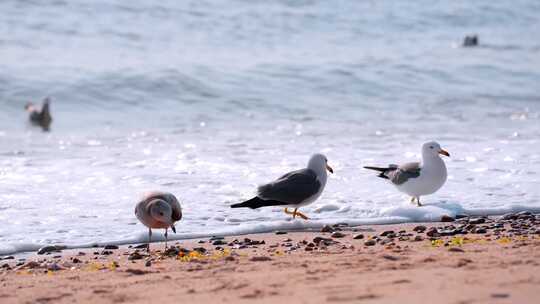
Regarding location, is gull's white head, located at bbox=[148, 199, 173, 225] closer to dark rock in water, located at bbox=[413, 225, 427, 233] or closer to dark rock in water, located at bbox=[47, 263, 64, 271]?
dark rock in water, located at bbox=[47, 263, 64, 271]

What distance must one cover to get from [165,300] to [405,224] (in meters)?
3.59

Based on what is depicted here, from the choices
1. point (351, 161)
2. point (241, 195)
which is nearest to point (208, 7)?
point (351, 161)

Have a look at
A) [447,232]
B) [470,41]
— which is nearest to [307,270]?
[447,232]

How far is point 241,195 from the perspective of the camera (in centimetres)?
975

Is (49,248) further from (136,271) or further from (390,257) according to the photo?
(390,257)

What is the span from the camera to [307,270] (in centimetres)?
591

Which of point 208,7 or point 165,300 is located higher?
point 208,7

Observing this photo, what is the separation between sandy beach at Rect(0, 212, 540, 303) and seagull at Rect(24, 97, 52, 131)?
27.0 ft

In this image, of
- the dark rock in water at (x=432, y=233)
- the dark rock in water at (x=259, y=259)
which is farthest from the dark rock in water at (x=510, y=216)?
the dark rock in water at (x=259, y=259)

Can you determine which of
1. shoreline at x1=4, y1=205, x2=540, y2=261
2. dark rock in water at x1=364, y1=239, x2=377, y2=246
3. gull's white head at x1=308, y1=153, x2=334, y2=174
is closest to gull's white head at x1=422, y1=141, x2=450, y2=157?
shoreline at x1=4, y1=205, x2=540, y2=261

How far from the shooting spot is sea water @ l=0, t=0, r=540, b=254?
9234mm

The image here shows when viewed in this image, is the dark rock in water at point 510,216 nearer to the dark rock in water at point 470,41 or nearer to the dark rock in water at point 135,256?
the dark rock in water at point 135,256

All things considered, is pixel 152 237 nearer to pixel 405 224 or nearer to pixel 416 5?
pixel 405 224

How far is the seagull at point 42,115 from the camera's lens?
50.9 ft
